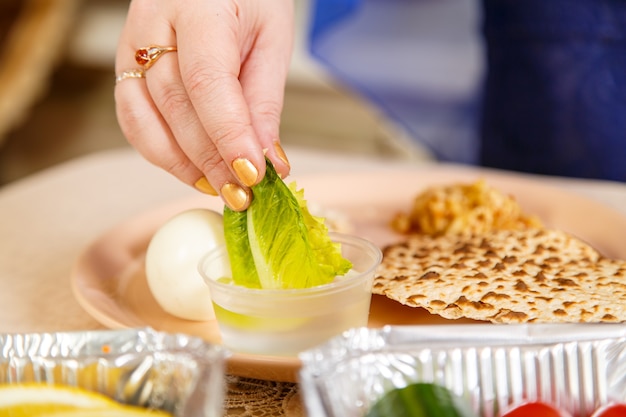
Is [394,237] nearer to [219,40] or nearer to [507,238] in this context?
[507,238]

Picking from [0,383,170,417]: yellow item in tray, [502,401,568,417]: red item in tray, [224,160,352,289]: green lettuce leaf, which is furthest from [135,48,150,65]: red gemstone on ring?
[502,401,568,417]: red item in tray

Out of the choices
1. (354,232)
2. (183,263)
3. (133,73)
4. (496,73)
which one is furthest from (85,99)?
(183,263)

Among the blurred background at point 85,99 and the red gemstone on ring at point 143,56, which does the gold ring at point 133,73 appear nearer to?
the red gemstone on ring at point 143,56

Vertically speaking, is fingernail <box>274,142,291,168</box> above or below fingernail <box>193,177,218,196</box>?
above

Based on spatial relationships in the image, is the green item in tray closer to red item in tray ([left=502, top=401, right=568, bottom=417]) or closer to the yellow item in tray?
red item in tray ([left=502, top=401, right=568, bottom=417])

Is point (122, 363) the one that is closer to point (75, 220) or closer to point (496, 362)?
point (496, 362)

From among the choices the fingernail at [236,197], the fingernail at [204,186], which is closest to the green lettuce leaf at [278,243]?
the fingernail at [236,197]
